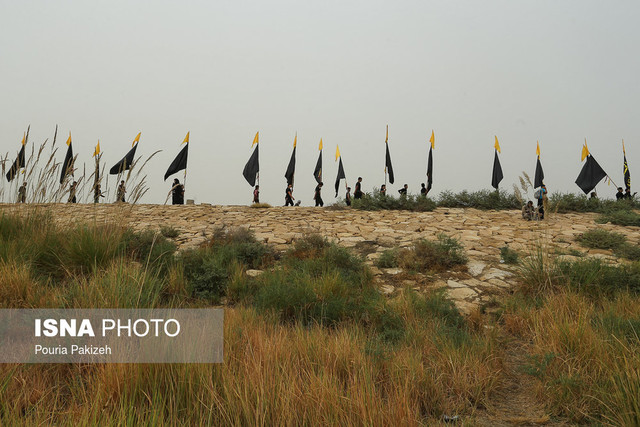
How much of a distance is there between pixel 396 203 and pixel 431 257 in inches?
395

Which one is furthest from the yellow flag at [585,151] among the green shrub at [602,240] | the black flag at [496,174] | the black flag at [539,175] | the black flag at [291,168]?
the black flag at [291,168]

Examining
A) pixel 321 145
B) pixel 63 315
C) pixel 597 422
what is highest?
pixel 321 145

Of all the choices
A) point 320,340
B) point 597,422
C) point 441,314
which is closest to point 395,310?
point 441,314

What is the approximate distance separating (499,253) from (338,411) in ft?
22.5

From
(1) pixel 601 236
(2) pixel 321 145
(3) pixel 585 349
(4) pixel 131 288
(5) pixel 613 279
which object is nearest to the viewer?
(3) pixel 585 349

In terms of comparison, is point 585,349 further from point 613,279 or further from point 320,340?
point 613,279

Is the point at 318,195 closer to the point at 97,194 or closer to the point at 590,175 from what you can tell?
the point at 590,175

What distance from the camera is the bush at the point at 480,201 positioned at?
1797cm

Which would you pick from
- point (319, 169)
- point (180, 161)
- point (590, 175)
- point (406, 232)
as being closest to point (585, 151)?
point (590, 175)

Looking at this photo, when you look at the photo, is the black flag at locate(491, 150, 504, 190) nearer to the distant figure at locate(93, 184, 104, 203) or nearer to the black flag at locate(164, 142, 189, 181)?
the black flag at locate(164, 142, 189, 181)

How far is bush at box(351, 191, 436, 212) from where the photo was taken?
16731 mm

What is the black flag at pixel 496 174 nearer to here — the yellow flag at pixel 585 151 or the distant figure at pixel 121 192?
the yellow flag at pixel 585 151

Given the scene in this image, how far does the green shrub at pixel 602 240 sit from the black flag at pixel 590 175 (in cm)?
706

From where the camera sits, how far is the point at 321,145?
22.5 meters
